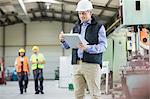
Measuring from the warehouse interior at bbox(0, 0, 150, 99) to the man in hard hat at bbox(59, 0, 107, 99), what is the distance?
1775 mm

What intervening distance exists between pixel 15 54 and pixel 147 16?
906 inches

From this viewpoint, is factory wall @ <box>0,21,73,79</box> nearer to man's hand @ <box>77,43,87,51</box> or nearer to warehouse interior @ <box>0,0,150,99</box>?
warehouse interior @ <box>0,0,150,99</box>

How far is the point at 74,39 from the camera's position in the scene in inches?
172

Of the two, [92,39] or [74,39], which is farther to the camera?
[92,39]

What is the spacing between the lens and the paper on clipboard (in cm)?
432

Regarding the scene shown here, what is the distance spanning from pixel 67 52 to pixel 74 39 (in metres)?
24.6

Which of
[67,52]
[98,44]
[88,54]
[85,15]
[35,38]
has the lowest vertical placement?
[88,54]

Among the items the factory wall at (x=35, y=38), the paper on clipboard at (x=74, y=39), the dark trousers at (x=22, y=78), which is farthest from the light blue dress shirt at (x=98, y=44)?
the factory wall at (x=35, y=38)

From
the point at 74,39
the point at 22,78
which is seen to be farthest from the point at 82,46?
the point at 22,78

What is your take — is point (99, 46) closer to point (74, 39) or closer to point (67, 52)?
point (74, 39)

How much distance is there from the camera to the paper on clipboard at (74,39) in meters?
4.32

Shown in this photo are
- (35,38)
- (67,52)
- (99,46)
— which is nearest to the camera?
(99,46)

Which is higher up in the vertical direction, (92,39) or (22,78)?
(92,39)

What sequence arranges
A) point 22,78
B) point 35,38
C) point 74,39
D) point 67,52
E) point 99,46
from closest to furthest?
point 74,39 < point 99,46 < point 22,78 < point 67,52 < point 35,38
